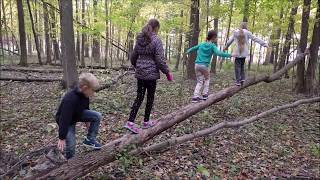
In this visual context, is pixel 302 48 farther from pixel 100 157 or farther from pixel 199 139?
pixel 100 157

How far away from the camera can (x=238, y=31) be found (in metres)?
9.01

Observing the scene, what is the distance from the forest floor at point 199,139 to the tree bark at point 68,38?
47.6 inches

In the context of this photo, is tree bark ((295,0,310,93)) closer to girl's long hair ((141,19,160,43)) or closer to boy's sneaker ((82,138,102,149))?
girl's long hair ((141,19,160,43))

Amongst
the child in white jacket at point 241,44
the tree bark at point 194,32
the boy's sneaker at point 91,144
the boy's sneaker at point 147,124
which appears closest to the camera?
the boy's sneaker at point 91,144

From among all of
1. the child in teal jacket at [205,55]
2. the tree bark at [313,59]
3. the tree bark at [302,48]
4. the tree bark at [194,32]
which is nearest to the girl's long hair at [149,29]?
the child in teal jacket at [205,55]

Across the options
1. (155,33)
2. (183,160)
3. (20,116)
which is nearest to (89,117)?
(155,33)

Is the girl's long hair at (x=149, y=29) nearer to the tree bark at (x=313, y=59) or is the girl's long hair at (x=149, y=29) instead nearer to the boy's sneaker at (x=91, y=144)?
the boy's sneaker at (x=91, y=144)

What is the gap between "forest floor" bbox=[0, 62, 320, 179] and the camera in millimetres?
6738

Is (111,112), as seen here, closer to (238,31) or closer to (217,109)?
(217,109)

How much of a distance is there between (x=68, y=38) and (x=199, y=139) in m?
5.51

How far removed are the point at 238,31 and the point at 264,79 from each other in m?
2.39

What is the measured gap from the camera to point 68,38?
10266mm

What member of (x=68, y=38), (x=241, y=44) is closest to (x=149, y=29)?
(x=241, y=44)

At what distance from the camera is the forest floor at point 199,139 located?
6.74 metres
